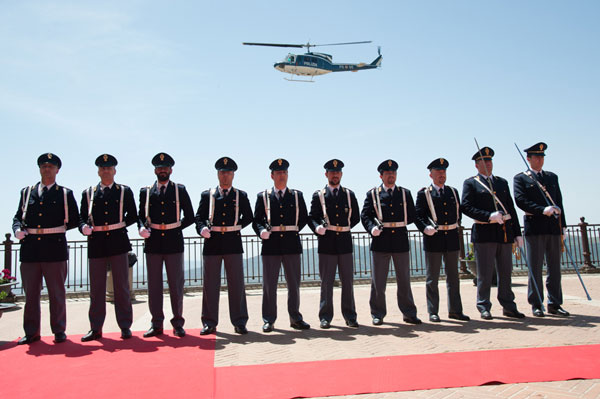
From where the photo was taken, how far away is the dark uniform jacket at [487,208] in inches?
267

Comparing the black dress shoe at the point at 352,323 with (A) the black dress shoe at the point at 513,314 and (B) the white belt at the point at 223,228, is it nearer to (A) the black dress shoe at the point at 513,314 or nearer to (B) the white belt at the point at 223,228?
(B) the white belt at the point at 223,228

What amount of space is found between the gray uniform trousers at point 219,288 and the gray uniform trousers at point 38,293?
5.70 feet

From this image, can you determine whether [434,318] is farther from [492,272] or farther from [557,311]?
[557,311]

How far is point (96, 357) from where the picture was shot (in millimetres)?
4969

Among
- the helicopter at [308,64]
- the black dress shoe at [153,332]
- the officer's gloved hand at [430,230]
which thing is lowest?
the black dress shoe at [153,332]

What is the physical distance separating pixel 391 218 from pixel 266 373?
321cm

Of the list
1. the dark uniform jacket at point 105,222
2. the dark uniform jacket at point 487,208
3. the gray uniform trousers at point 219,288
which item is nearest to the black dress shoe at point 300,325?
the gray uniform trousers at point 219,288

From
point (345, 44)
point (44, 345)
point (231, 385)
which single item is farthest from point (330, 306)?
point (345, 44)

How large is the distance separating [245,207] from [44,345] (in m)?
2.95

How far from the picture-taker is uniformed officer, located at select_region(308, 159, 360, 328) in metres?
6.52

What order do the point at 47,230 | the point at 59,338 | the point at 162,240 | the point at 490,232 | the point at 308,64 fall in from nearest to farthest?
the point at 59,338
the point at 47,230
the point at 162,240
the point at 490,232
the point at 308,64

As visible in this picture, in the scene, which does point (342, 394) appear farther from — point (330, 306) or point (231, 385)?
point (330, 306)

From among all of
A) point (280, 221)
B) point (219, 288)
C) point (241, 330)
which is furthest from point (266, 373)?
point (280, 221)

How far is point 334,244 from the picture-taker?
6562 mm
